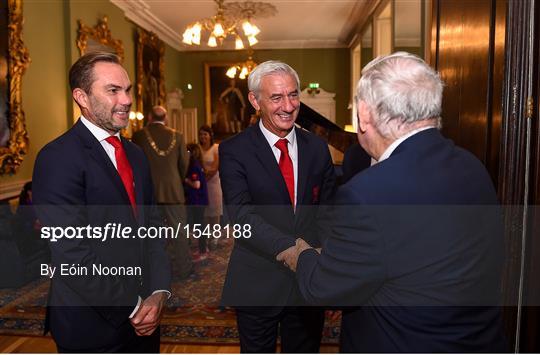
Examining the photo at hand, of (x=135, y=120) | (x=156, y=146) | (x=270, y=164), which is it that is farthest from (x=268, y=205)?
(x=135, y=120)

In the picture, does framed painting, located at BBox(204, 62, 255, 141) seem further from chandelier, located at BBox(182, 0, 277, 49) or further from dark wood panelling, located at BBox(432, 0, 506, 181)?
dark wood panelling, located at BBox(432, 0, 506, 181)

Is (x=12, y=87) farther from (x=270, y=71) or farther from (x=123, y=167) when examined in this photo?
(x=270, y=71)

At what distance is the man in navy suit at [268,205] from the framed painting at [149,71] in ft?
24.5

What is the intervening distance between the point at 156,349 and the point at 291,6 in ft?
28.1

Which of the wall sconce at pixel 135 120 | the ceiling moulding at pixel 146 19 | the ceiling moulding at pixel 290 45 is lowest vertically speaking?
the wall sconce at pixel 135 120

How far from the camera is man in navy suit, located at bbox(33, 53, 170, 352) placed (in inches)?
61.9

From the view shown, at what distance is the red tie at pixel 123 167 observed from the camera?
1771 mm

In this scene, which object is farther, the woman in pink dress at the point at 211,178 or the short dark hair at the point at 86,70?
the woman in pink dress at the point at 211,178

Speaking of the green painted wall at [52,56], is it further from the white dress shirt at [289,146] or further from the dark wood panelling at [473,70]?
the dark wood panelling at [473,70]

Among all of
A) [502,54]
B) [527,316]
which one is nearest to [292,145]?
[502,54]

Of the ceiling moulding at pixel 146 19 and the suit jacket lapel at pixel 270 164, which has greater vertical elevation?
the ceiling moulding at pixel 146 19

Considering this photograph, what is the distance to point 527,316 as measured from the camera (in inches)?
83.0

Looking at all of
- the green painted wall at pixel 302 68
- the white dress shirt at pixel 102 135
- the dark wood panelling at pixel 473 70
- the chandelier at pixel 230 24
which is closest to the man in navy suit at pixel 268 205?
the white dress shirt at pixel 102 135

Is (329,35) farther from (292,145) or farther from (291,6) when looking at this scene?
(292,145)
